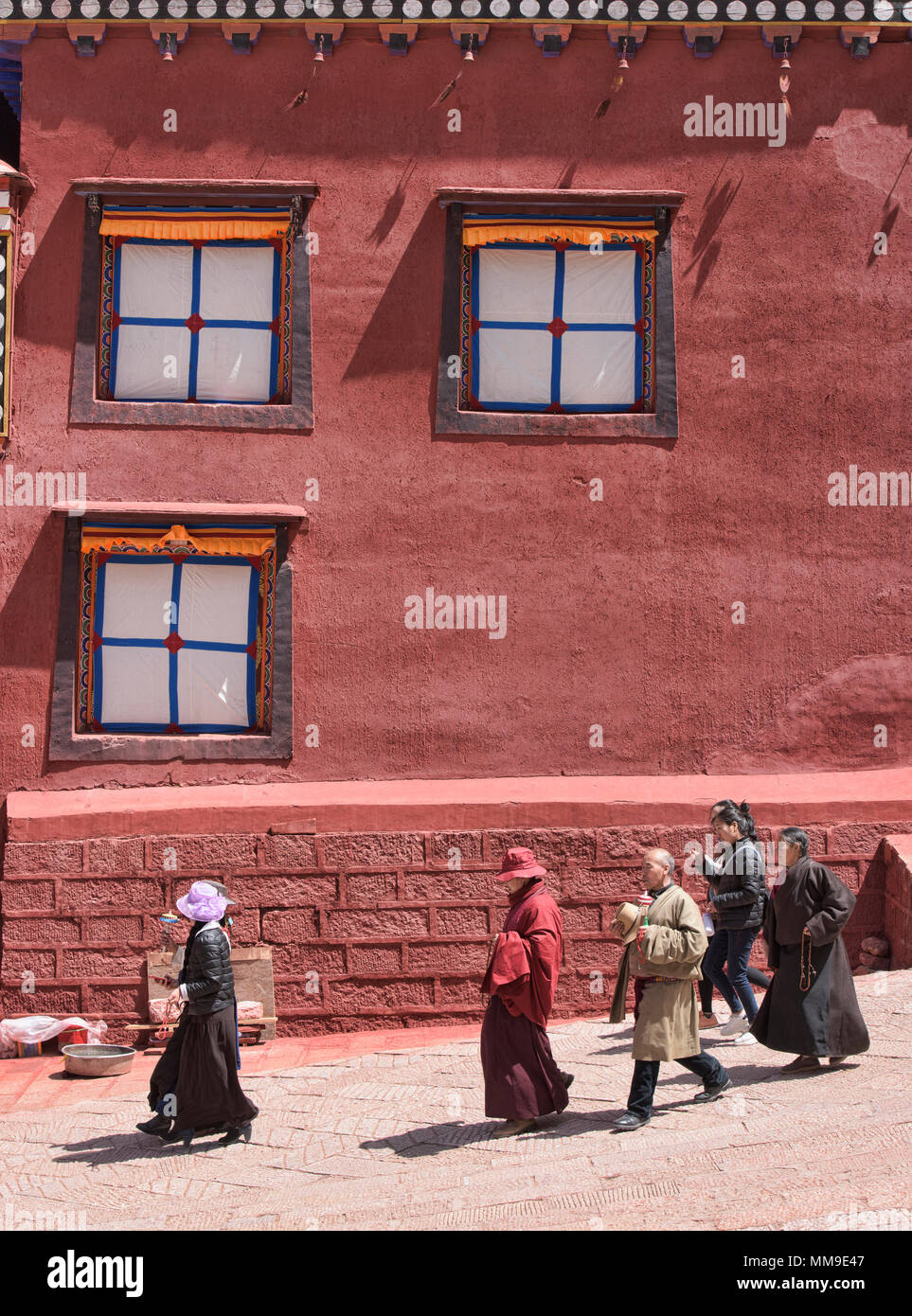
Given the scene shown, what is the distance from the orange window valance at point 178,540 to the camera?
36.2 ft

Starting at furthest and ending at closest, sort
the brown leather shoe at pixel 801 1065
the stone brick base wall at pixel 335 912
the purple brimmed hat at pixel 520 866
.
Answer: the stone brick base wall at pixel 335 912, the brown leather shoe at pixel 801 1065, the purple brimmed hat at pixel 520 866

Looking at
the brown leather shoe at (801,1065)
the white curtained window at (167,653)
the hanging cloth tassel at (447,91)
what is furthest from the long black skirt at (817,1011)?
the hanging cloth tassel at (447,91)

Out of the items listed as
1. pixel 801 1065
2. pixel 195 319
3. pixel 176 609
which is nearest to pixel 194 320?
pixel 195 319

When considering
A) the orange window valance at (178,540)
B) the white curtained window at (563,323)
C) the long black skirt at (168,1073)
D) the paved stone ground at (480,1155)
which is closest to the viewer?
the paved stone ground at (480,1155)

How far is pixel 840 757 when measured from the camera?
1134 cm

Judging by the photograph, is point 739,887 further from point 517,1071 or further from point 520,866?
point 517,1071

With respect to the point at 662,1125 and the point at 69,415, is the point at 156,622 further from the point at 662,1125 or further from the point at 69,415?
the point at 662,1125

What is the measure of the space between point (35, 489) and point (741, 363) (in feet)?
19.3

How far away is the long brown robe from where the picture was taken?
26.3 ft

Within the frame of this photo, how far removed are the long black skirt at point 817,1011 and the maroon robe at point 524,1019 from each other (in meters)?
1.40

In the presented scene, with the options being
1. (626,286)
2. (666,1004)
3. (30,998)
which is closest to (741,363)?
(626,286)

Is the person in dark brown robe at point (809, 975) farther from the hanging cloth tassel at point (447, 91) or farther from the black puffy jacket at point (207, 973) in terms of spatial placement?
the hanging cloth tassel at point (447, 91)

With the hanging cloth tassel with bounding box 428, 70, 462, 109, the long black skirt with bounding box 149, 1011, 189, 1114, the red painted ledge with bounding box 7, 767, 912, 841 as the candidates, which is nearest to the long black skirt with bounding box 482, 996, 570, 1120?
the long black skirt with bounding box 149, 1011, 189, 1114

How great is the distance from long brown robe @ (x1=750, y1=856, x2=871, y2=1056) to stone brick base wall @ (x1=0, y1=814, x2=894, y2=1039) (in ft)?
8.58
